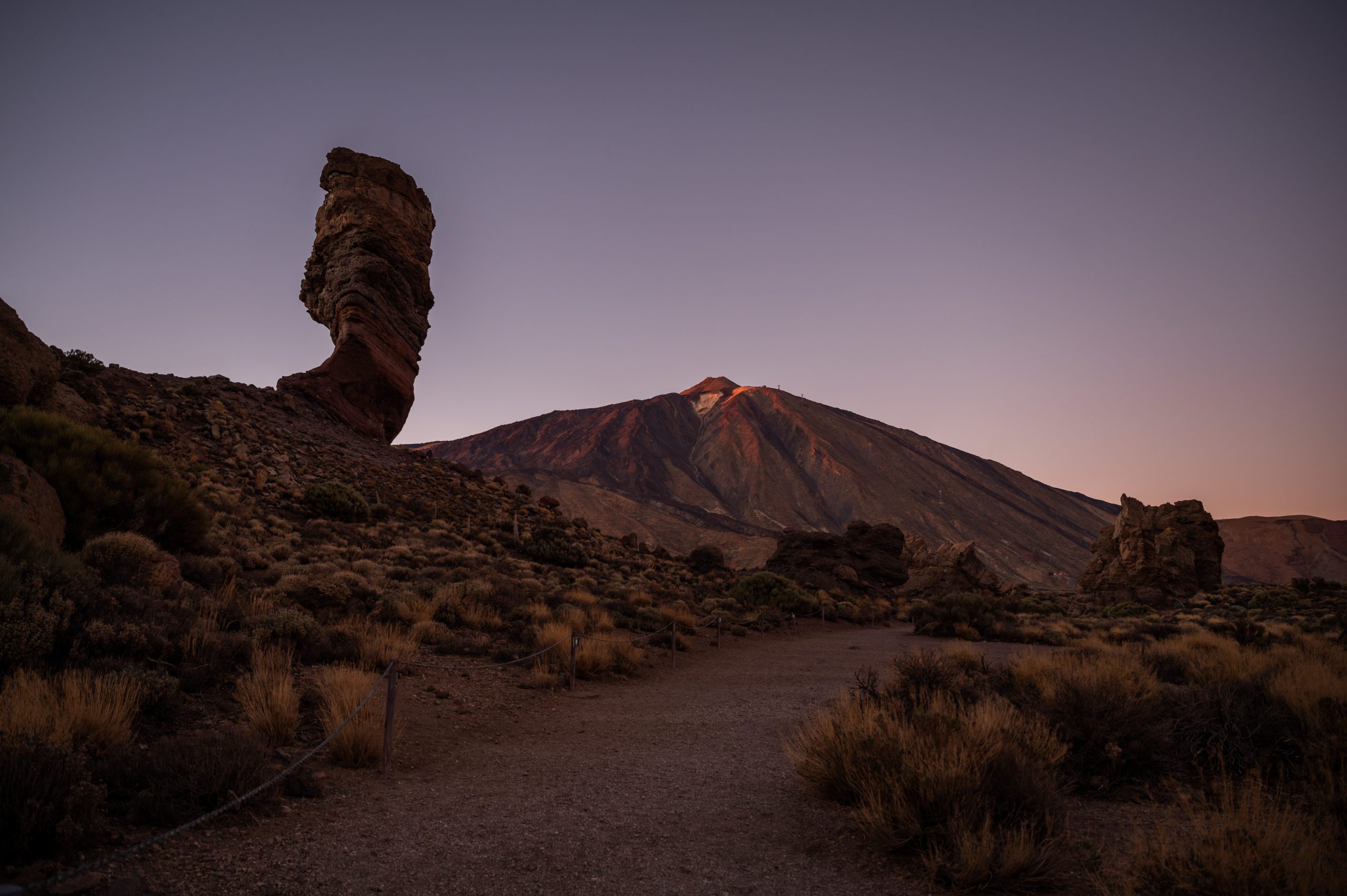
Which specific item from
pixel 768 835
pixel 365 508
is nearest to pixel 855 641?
pixel 768 835

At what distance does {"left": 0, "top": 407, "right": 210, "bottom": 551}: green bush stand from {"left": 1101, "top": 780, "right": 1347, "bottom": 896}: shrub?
1324 centimetres

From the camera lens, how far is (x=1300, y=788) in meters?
4.63

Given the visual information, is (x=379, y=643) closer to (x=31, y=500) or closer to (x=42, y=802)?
(x=42, y=802)

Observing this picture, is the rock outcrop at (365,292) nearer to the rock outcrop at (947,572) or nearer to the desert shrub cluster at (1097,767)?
the rock outcrop at (947,572)

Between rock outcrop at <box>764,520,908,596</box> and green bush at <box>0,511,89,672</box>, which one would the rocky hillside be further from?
green bush at <box>0,511,89,672</box>

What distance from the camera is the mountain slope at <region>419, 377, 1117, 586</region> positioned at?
104 meters

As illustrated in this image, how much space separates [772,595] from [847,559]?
13.0 m

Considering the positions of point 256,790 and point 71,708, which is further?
point 71,708

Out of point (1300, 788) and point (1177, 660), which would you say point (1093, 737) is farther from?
point (1177, 660)

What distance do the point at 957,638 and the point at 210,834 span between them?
19.2 meters

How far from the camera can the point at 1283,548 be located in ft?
431

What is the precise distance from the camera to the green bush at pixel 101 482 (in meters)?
10.2

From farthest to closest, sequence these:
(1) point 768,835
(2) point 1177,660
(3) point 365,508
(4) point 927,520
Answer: (4) point 927,520 → (3) point 365,508 → (2) point 1177,660 → (1) point 768,835

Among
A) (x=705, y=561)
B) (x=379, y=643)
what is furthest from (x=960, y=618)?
(x=379, y=643)
